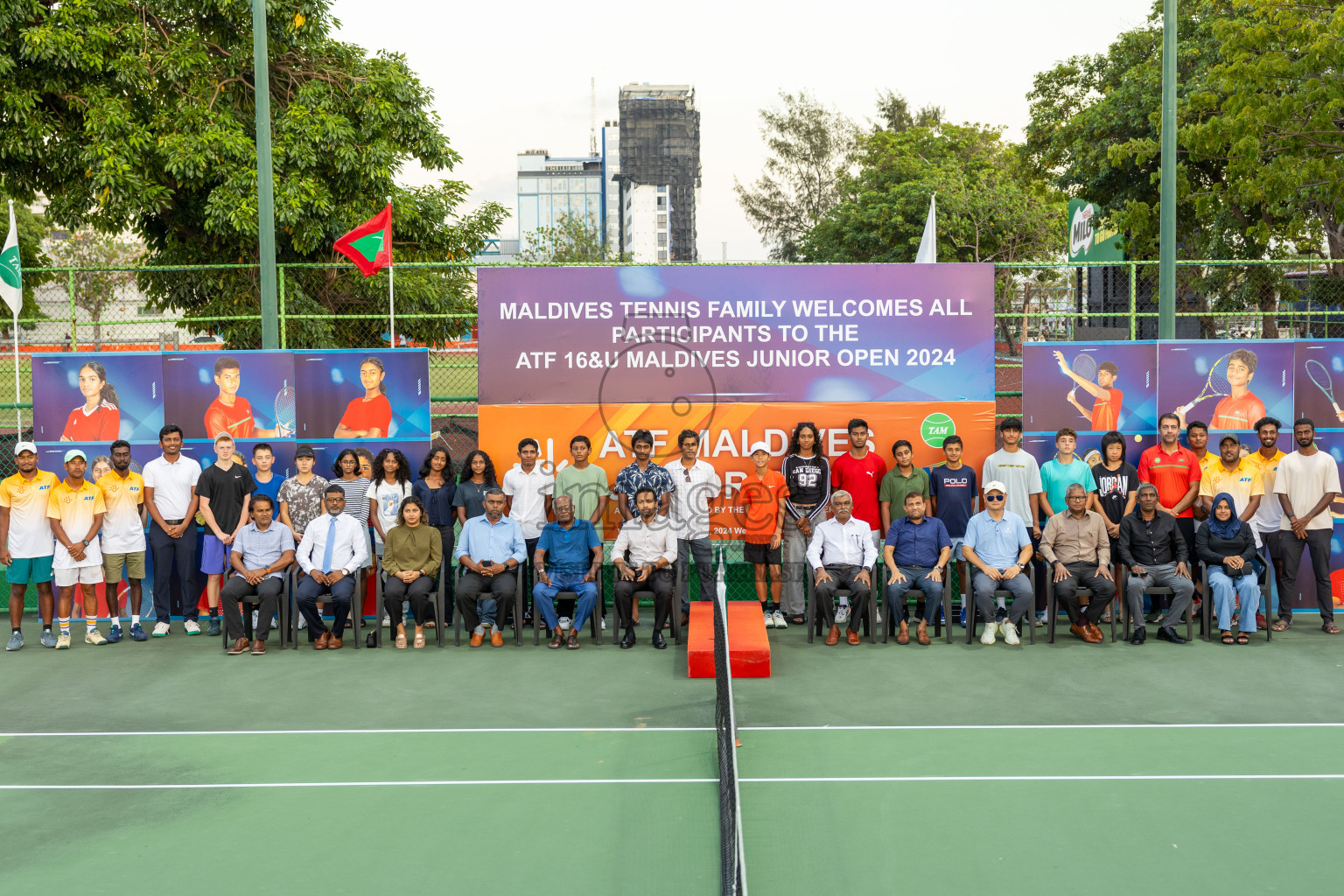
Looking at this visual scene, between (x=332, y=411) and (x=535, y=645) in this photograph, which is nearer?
(x=535, y=645)

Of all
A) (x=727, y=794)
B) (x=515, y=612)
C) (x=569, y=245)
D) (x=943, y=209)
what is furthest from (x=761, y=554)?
(x=569, y=245)

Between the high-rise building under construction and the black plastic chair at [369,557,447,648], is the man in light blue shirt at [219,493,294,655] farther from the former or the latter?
the high-rise building under construction

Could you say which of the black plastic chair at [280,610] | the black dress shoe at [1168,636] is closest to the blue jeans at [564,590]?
the black plastic chair at [280,610]

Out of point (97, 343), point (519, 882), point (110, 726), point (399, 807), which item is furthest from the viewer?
point (97, 343)

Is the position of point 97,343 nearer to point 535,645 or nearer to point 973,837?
point 535,645

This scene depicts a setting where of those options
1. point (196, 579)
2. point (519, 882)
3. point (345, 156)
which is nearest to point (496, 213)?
point (345, 156)

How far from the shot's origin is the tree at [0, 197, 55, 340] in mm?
14558

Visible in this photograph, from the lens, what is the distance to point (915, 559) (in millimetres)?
Result: 10258

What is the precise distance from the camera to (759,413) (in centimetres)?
1128

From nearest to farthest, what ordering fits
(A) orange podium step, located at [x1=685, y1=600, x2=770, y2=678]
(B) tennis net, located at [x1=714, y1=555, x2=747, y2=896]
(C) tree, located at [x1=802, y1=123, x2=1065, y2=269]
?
(B) tennis net, located at [x1=714, y1=555, x2=747, y2=896], (A) orange podium step, located at [x1=685, y1=600, x2=770, y2=678], (C) tree, located at [x1=802, y1=123, x2=1065, y2=269]

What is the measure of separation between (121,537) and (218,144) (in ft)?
20.6

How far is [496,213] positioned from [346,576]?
980 centimetres

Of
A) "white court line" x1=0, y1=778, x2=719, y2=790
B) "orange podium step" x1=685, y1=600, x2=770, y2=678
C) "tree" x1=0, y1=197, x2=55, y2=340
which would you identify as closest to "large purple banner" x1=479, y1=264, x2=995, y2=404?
"orange podium step" x1=685, y1=600, x2=770, y2=678

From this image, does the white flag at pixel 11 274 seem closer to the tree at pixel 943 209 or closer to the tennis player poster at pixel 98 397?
the tennis player poster at pixel 98 397
